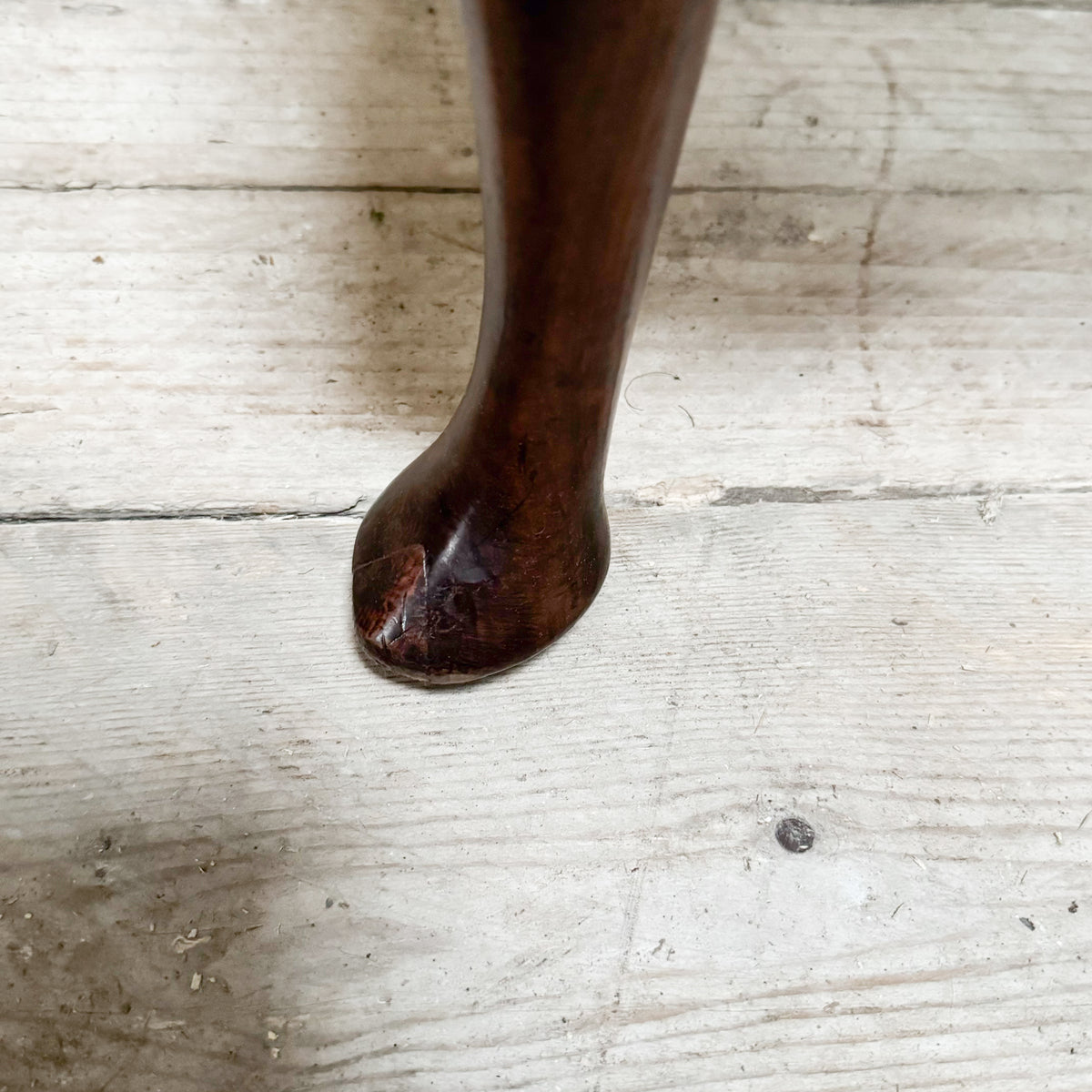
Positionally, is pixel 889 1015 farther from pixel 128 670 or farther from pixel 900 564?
pixel 128 670

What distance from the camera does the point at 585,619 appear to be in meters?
0.54

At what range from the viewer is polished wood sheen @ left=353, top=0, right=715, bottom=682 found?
0.83 feet

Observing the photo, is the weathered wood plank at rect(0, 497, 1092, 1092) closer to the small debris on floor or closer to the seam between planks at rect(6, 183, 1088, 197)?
the small debris on floor

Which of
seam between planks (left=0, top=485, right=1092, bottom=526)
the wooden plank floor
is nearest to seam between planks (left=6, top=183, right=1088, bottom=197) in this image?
the wooden plank floor

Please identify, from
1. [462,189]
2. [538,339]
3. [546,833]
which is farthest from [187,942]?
[462,189]

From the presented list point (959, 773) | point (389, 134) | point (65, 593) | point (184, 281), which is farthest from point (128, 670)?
point (959, 773)

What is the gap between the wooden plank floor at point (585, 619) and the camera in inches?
17.4

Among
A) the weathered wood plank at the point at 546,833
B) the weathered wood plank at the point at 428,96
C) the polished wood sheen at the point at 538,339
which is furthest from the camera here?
the weathered wood plank at the point at 428,96

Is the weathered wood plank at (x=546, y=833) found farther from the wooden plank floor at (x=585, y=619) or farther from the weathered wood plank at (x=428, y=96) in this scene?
the weathered wood plank at (x=428, y=96)

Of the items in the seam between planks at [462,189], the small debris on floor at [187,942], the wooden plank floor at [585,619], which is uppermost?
the seam between planks at [462,189]

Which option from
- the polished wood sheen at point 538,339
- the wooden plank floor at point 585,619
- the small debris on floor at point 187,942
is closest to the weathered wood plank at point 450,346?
the wooden plank floor at point 585,619

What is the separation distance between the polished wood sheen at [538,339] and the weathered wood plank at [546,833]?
0.20 ft

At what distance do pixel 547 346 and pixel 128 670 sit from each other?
0.31 m

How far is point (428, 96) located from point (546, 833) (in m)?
0.42
